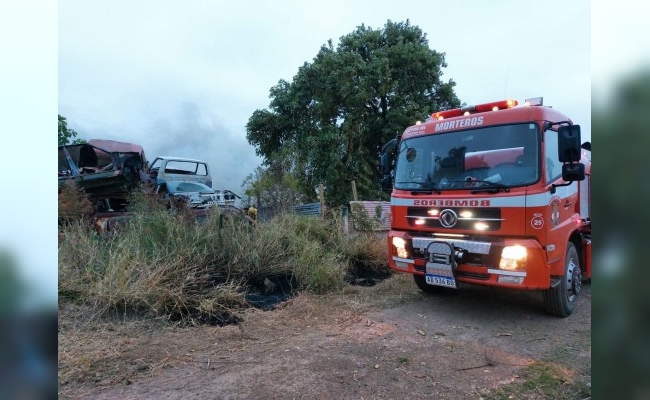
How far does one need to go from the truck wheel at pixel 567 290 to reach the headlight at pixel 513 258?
0.89 metres

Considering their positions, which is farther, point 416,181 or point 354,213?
point 354,213

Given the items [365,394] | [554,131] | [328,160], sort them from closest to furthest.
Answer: [365,394] < [554,131] < [328,160]

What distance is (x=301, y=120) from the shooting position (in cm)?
1648

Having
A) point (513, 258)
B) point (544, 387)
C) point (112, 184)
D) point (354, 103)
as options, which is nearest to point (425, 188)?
point (513, 258)

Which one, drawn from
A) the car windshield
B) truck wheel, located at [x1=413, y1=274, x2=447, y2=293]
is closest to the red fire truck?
truck wheel, located at [x1=413, y1=274, x2=447, y2=293]

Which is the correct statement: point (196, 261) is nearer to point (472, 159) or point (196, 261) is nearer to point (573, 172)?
point (472, 159)

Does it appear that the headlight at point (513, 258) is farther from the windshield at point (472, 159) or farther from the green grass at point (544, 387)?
the green grass at point (544, 387)

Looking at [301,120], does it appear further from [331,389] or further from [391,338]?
[331,389]

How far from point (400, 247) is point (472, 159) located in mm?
1468

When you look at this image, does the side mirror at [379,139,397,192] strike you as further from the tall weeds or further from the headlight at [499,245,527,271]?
the headlight at [499,245,527,271]

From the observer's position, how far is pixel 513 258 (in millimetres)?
4191

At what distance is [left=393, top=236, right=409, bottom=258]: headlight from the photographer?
511 centimetres

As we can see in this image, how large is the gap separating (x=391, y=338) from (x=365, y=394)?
1.30 metres
